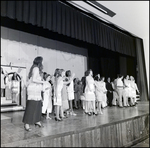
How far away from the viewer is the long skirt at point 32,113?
1696mm

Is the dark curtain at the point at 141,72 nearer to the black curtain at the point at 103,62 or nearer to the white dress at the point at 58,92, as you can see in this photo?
the black curtain at the point at 103,62

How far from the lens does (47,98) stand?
2.01 metres

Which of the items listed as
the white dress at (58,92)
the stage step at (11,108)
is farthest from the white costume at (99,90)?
the stage step at (11,108)

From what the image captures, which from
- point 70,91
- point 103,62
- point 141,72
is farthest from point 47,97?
point 141,72

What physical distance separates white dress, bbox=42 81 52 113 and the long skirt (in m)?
0.18

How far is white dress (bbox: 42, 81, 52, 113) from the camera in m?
1.99

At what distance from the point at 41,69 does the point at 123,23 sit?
5.51 ft

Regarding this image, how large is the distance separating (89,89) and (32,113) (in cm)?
89

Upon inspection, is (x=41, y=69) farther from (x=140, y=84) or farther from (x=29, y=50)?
(x=140, y=84)

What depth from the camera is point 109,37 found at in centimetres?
259

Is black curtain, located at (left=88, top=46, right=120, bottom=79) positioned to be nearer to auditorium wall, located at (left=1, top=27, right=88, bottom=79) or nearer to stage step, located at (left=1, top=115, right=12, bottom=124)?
auditorium wall, located at (left=1, top=27, right=88, bottom=79)

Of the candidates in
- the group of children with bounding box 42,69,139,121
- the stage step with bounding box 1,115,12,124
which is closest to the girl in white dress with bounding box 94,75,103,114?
the group of children with bounding box 42,69,139,121

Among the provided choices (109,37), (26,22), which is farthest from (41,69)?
(109,37)

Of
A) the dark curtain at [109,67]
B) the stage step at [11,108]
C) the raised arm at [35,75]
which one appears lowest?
the stage step at [11,108]
